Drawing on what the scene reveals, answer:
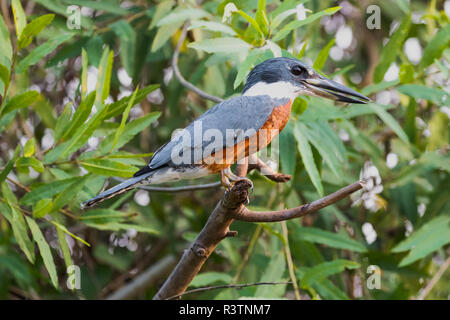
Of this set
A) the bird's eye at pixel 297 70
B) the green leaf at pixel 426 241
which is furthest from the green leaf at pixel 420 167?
the bird's eye at pixel 297 70

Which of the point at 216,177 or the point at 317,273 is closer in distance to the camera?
the point at 317,273

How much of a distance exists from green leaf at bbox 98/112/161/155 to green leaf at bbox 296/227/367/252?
796mm

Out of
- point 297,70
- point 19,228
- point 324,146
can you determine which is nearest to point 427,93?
point 324,146

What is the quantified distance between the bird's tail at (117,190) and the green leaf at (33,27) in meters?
0.57

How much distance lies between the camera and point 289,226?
8.56 ft

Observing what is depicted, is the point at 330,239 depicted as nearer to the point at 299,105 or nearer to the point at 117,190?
the point at 299,105

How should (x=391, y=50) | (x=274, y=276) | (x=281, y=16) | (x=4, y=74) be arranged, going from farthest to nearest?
1. (x=391, y=50)
2. (x=274, y=276)
3. (x=4, y=74)
4. (x=281, y=16)

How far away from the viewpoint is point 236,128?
70.6 inches

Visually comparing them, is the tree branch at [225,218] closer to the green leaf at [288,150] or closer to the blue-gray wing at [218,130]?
the blue-gray wing at [218,130]

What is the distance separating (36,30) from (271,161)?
2.94 ft

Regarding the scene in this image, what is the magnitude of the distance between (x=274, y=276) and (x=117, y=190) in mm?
842

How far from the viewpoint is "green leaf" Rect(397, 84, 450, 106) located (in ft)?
7.81

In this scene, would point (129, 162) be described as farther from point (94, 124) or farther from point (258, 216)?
point (258, 216)

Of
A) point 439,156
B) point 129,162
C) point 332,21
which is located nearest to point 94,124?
point 129,162
